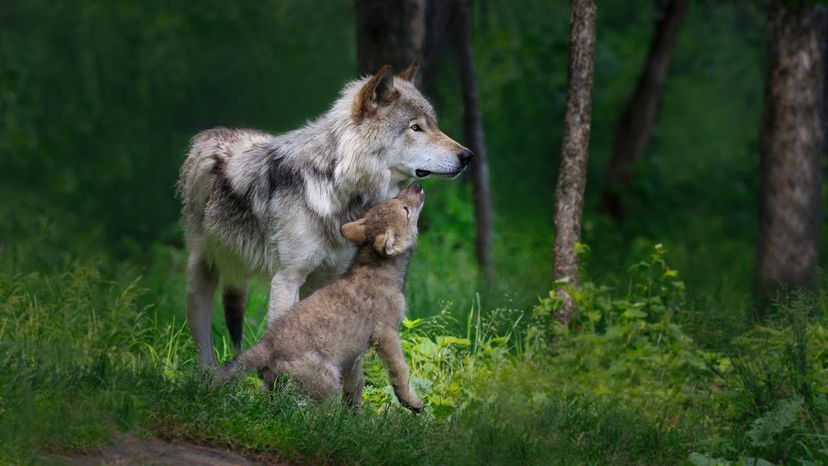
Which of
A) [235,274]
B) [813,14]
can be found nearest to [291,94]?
[813,14]

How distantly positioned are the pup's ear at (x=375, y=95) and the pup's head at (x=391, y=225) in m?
0.79

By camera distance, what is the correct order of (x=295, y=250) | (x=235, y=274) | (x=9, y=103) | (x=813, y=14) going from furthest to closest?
1. (x=9, y=103)
2. (x=813, y=14)
3. (x=235, y=274)
4. (x=295, y=250)

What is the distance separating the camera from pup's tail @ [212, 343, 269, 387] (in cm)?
603

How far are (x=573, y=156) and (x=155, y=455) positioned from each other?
14.2 ft

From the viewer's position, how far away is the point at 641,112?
1856 cm

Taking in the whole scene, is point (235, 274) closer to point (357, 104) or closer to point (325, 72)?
point (357, 104)

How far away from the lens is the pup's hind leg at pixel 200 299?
27.1 feet

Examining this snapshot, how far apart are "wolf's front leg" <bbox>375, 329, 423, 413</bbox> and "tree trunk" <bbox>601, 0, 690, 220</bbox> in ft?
40.2

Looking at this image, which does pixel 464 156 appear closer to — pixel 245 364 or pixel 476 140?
pixel 245 364

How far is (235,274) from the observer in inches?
317

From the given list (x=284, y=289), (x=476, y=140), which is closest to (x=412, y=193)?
(x=284, y=289)

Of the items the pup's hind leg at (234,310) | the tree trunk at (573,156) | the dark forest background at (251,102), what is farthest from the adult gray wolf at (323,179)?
the dark forest background at (251,102)

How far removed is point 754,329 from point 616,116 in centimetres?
1389

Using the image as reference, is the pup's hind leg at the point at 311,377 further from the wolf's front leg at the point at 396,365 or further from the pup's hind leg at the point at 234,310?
the pup's hind leg at the point at 234,310
